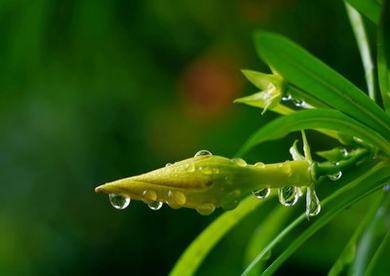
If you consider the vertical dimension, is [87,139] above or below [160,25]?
below

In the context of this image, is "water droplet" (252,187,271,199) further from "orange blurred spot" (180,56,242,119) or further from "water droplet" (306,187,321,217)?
"orange blurred spot" (180,56,242,119)

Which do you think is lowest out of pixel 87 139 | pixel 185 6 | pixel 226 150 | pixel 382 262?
pixel 382 262

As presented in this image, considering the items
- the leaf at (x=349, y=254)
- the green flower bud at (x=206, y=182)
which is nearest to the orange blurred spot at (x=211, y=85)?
the leaf at (x=349, y=254)

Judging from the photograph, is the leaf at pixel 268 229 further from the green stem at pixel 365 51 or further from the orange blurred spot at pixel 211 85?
the orange blurred spot at pixel 211 85

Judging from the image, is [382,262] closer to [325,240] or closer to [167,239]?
[325,240]

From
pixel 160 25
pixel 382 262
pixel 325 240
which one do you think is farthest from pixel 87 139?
pixel 382 262
